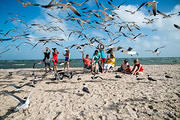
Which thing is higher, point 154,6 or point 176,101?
point 154,6

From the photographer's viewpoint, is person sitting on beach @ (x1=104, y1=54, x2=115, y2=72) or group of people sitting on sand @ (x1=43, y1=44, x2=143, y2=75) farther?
person sitting on beach @ (x1=104, y1=54, x2=115, y2=72)

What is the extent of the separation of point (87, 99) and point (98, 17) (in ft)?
8.83

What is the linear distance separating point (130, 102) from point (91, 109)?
1.25 m

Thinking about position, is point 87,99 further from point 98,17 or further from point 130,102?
point 98,17

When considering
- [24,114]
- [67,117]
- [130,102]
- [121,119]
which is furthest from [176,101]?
[24,114]

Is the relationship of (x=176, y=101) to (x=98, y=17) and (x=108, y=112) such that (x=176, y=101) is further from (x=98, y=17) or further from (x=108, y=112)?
(x=98, y=17)

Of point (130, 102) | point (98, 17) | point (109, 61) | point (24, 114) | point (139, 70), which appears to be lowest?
point (24, 114)

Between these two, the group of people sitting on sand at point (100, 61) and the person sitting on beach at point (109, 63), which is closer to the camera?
the group of people sitting on sand at point (100, 61)

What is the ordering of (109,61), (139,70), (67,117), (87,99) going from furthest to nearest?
(109,61) → (139,70) → (87,99) → (67,117)

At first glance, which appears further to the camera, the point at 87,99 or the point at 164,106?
the point at 87,99

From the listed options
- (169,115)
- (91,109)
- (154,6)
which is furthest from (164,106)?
(154,6)

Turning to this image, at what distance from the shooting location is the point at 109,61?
9141mm

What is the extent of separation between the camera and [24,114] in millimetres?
2900

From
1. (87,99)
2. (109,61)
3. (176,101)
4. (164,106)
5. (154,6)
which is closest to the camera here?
(154,6)
